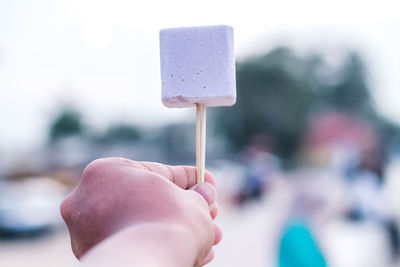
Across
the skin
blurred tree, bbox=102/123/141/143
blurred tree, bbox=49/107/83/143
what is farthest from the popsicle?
blurred tree, bbox=49/107/83/143

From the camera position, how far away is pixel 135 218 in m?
1.07

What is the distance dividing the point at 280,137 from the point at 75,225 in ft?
138

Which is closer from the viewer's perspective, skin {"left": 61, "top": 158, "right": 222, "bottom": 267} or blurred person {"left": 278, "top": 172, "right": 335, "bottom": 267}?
skin {"left": 61, "top": 158, "right": 222, "bottom": 267}

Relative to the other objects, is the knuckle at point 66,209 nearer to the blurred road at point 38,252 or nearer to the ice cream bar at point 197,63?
the ice cream bar at point 197,63

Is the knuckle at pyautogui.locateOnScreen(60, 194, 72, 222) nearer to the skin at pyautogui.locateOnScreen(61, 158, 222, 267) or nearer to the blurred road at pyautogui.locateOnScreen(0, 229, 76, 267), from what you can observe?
the skin at pyautogui.locateOnScreen(61, 158, 222, 267)

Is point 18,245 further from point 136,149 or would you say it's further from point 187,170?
point 136,149

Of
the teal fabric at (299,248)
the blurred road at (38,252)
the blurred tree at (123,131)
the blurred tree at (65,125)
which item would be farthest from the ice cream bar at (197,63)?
the blurred tree at (65,125)

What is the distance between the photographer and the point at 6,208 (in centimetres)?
1196

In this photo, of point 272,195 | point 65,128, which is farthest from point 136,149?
point 65,128

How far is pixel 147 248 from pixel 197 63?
702mm

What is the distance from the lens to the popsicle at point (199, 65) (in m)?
1.45

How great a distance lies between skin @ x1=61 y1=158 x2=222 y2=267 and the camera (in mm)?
951

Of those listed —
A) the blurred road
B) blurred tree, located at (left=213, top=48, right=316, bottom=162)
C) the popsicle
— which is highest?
the popsicle

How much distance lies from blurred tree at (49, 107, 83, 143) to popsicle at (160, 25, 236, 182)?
5648cm
